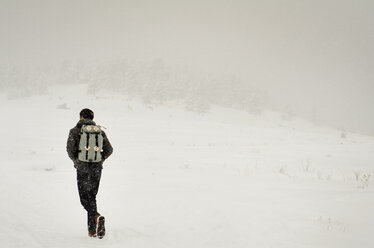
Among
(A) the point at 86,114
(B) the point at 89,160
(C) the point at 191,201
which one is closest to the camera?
(B) the point at 89,160

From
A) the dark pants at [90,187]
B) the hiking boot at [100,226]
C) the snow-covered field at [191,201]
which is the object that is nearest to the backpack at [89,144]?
the dark pants at [90,187]

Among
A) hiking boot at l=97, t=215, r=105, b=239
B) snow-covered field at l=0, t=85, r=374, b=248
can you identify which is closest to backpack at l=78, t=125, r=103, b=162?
hiking boot at l=97, t=215, r=105, b=239

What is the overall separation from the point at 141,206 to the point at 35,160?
6.78 meters

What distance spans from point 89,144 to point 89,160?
0.90ft

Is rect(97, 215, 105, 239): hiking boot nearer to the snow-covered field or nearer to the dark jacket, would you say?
the snow-covered field

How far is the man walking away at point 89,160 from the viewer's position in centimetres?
459

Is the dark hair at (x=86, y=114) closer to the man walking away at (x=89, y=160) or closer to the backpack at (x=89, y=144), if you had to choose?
the man walking away at (x=89, y=160)

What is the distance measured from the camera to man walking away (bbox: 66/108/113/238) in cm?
459

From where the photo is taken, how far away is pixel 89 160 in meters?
4.59

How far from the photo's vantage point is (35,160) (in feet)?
36.1

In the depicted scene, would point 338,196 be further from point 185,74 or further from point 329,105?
point 329,105

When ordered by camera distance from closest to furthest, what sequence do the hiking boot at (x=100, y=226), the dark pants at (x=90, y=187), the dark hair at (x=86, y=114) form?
the hiking boot at (x=100, y=226) < the dark pants at (x=90, y=187) < the dark hair at (x=86, y=114)

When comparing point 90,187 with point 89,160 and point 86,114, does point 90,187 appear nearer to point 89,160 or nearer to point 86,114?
point 89,160

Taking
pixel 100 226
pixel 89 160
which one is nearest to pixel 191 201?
pixel 100 226
